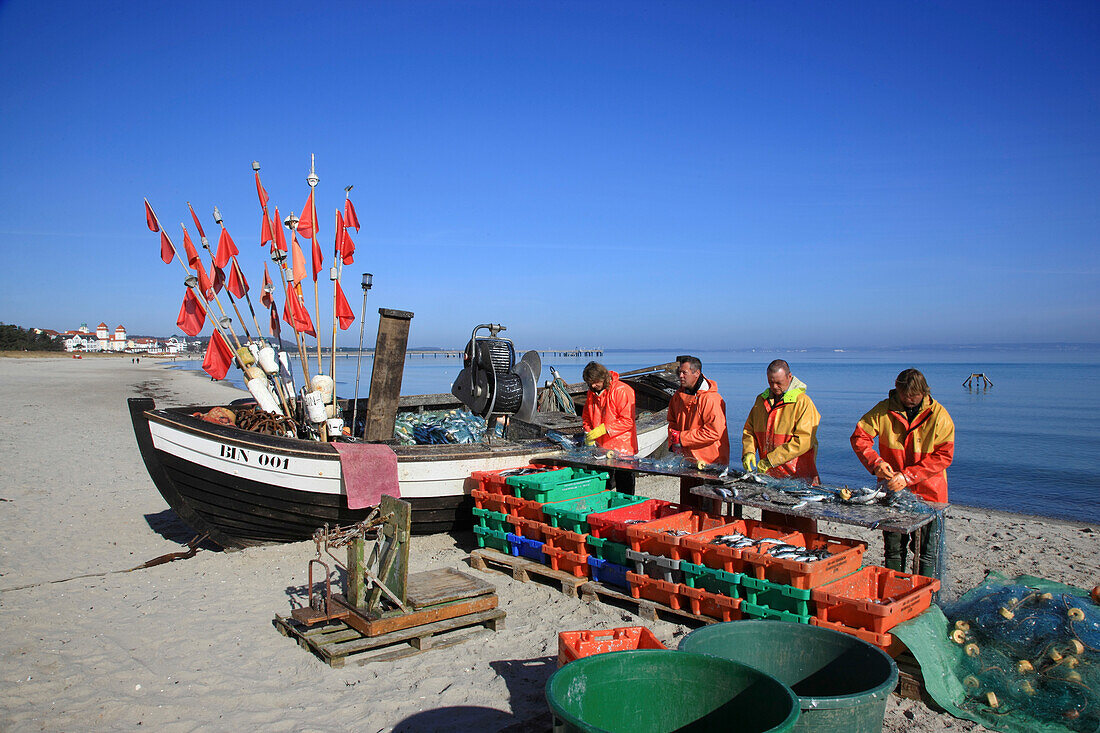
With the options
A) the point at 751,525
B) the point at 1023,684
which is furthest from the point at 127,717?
the point at 1023,684

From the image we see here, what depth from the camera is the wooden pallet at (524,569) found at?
240 inches

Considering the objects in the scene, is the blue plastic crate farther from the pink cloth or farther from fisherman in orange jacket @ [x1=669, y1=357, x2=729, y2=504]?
the pink cloth

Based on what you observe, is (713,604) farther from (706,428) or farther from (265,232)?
(265,232)

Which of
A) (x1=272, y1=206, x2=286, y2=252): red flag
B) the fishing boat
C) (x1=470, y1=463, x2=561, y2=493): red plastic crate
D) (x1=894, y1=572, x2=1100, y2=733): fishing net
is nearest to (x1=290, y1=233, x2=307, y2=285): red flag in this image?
(x1=272, y1=206, x2=286, y2=252): red flag

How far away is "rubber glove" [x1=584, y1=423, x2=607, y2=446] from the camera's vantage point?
7914mm

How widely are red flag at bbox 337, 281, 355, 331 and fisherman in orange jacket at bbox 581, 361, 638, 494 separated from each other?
3.41 metres

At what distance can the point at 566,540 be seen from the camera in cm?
629

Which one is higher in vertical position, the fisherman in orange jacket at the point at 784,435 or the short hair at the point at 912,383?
the short hair at the point at 912,383

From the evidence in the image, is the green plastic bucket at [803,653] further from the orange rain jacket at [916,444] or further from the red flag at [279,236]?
the red flag at [279,236]

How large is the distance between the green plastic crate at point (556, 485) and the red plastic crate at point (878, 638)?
113 inches

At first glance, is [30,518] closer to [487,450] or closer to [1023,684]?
[487,450]

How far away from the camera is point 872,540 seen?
30.0 ft

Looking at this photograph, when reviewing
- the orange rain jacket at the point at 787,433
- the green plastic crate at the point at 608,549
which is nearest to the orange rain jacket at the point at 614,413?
the orange rain jacket at the point at 787,433

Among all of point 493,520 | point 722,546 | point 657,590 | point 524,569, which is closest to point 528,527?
point 524,569
